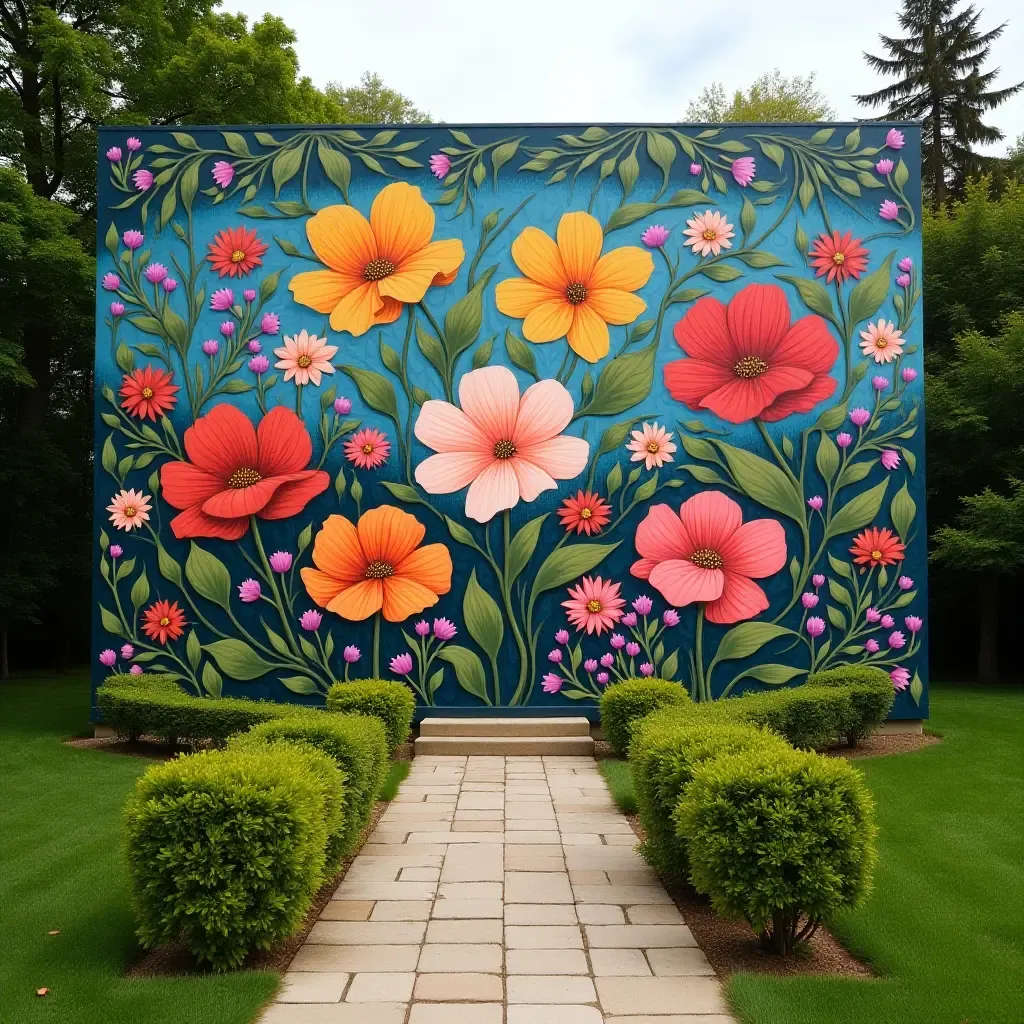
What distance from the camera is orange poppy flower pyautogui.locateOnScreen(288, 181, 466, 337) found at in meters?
9.23

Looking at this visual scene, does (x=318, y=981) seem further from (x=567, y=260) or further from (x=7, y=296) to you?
(x=7, y=296)

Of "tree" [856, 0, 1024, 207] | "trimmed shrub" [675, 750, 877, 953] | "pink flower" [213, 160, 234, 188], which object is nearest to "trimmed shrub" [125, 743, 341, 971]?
"trimmed shrub" [675, 750, 877, 953]

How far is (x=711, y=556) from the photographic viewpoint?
902cm

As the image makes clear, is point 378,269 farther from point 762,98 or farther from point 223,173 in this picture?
point 762,98

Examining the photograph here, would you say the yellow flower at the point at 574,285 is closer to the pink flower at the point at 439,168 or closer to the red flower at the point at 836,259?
the pink flower at the point at 439,168

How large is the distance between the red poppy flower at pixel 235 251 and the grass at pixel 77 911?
187 inches

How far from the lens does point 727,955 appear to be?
12.4 ft

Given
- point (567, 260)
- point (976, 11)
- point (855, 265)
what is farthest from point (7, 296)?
point (976, 11)

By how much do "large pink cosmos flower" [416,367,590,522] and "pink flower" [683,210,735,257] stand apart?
1.98m

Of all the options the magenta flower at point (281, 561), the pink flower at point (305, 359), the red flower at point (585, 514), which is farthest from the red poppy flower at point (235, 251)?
the red flower at point (585, 514)

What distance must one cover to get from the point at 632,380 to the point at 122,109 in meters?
11.3

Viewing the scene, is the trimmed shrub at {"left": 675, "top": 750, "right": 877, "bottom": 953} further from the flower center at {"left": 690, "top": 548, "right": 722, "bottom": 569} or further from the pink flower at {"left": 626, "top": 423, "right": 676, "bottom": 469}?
the pink flower at {"left": 626, "top": 423, "right": 676, "bottom": 469}

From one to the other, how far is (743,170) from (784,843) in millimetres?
7544

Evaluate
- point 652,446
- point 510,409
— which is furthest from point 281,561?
point 652,446
